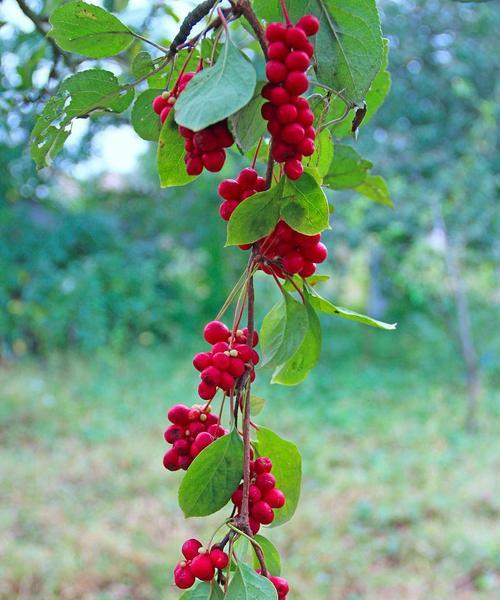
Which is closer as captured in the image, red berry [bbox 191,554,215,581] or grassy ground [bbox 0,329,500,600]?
red berry [bbox 191,554,215,581]

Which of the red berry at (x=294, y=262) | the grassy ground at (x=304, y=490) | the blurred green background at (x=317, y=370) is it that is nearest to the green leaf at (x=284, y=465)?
the red berry at (x=294, y=262)

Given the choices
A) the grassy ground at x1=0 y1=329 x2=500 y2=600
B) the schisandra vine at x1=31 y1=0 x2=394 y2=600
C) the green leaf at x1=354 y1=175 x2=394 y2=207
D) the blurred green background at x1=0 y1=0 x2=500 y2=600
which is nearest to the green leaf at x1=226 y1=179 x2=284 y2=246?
the schisandra vine at x1=31 y1=0 x2=394 y2=600

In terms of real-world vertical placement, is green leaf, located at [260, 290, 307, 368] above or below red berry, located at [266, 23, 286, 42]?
below

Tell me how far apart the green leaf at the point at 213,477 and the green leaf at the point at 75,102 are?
0.23 metres

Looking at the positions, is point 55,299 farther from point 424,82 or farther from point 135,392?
point 424,82

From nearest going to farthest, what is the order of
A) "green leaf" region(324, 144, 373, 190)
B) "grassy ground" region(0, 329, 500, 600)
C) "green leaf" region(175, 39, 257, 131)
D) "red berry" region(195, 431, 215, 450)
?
"green leaf" region(175, 39, 257, 131), "red berry" region(195, 431, 215, 450), "green leaf" region(324, 144, 373, 190), "grassy ground" region(0, 329, 500, 600)

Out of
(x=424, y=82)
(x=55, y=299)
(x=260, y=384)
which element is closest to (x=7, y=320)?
(x=55, y=299)

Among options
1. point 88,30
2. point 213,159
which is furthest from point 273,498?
point 88,30

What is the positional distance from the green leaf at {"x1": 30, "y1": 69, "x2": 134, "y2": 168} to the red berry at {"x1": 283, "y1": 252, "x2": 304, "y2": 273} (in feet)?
0.52

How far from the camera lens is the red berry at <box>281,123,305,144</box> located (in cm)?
35

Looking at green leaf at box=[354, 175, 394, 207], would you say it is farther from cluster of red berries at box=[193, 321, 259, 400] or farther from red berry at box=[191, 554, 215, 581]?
red berry at box=[191, 554, 215, 581]

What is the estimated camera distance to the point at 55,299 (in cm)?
436

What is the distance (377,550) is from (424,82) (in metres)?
3.28

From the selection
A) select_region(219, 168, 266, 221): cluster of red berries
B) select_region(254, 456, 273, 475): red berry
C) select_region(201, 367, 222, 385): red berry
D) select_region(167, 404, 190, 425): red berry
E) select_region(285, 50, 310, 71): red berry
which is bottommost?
select_region(254, 456, 273, 475): red berry
